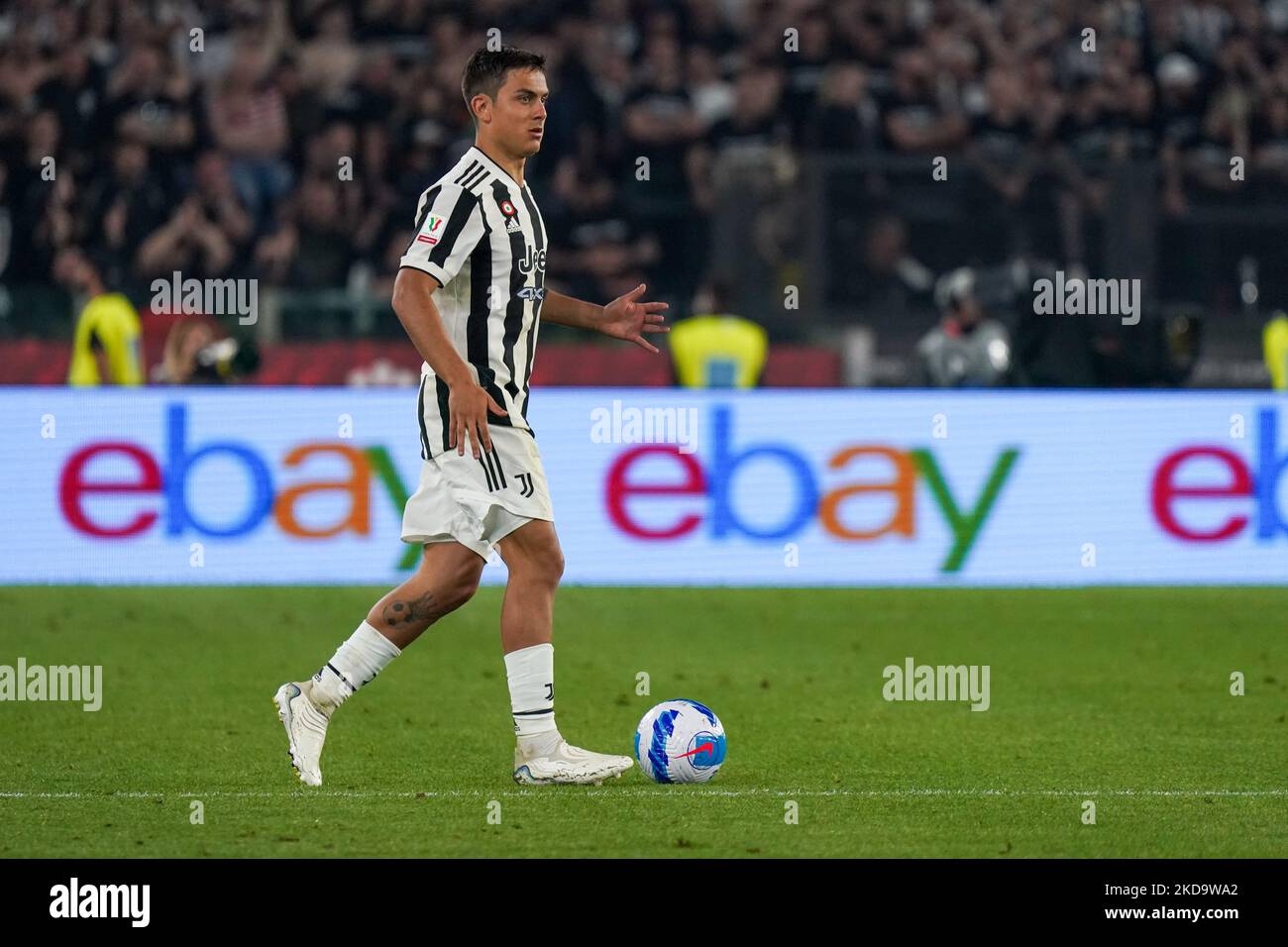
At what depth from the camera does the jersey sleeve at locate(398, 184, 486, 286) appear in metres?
6.04

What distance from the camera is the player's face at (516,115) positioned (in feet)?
20.4

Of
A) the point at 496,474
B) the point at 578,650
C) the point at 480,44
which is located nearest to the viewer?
the point at 496,474

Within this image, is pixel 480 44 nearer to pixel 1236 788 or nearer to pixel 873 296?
pixel 873 296

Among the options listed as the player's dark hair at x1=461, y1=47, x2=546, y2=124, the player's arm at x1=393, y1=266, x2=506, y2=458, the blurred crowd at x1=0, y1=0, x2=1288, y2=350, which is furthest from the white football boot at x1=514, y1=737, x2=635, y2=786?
the blurred crowd at x1=0, y1=0, x2=1288, y2=350

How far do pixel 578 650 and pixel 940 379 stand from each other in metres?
5.31

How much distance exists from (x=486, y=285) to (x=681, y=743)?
1.40 m

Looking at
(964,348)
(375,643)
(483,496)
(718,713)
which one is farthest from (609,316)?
(964,348)

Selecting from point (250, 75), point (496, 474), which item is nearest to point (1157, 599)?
point (496, 474)

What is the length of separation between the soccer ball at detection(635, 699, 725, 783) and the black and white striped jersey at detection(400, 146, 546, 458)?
0.92 metres

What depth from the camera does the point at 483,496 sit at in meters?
6.07

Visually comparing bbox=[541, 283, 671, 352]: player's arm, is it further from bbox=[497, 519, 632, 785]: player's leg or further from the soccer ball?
the soccer ball

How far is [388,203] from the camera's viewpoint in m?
16.7

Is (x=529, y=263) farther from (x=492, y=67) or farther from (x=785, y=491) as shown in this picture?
(x=785, y=491)

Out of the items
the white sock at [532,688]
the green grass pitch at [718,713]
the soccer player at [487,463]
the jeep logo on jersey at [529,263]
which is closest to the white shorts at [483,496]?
the soccer player at [487,463]
